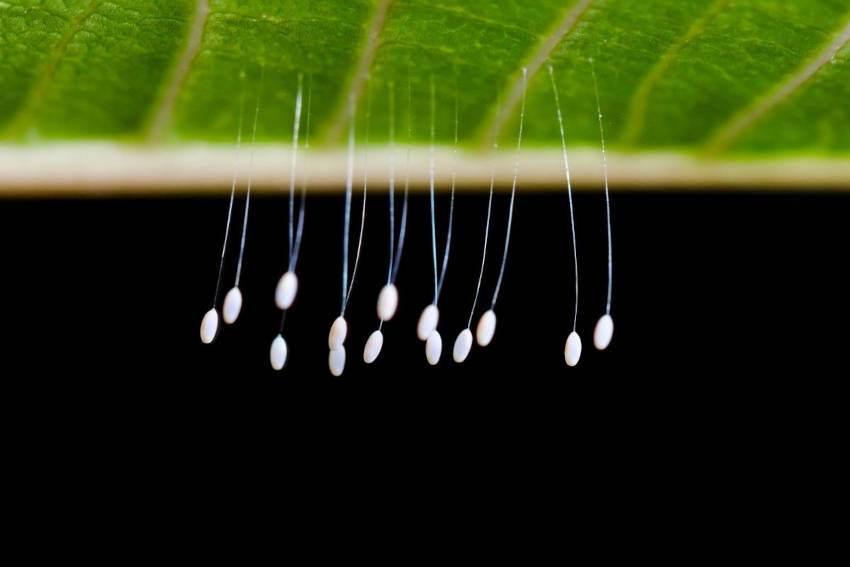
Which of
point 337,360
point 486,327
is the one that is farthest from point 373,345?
point 486,327

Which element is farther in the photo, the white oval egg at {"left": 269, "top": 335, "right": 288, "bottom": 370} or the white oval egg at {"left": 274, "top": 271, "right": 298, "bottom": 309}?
the white oval egg at {"left": 269, "top": 335, "right": 288, "bottom": 370}

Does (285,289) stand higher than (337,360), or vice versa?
(285,289)

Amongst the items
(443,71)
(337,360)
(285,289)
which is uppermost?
(443,71)

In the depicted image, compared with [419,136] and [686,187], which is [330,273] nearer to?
[419,136]

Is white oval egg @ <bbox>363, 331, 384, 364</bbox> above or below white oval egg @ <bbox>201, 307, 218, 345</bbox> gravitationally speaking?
below

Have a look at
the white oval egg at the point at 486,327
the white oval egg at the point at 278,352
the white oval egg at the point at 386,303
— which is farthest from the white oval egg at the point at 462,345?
the white oval egg at the point at 278,352

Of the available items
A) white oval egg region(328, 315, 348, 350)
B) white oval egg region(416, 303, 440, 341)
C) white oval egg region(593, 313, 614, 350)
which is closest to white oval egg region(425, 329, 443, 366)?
white oval egg region(416, 303, 440, 341)

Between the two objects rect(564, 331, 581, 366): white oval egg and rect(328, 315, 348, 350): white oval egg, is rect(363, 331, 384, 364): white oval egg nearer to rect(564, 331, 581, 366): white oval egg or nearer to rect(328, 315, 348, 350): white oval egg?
rect(328, 315, 348, 350): white oval egg

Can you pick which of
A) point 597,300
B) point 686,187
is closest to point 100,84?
point 686,187

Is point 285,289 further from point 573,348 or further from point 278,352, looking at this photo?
point 573,348
